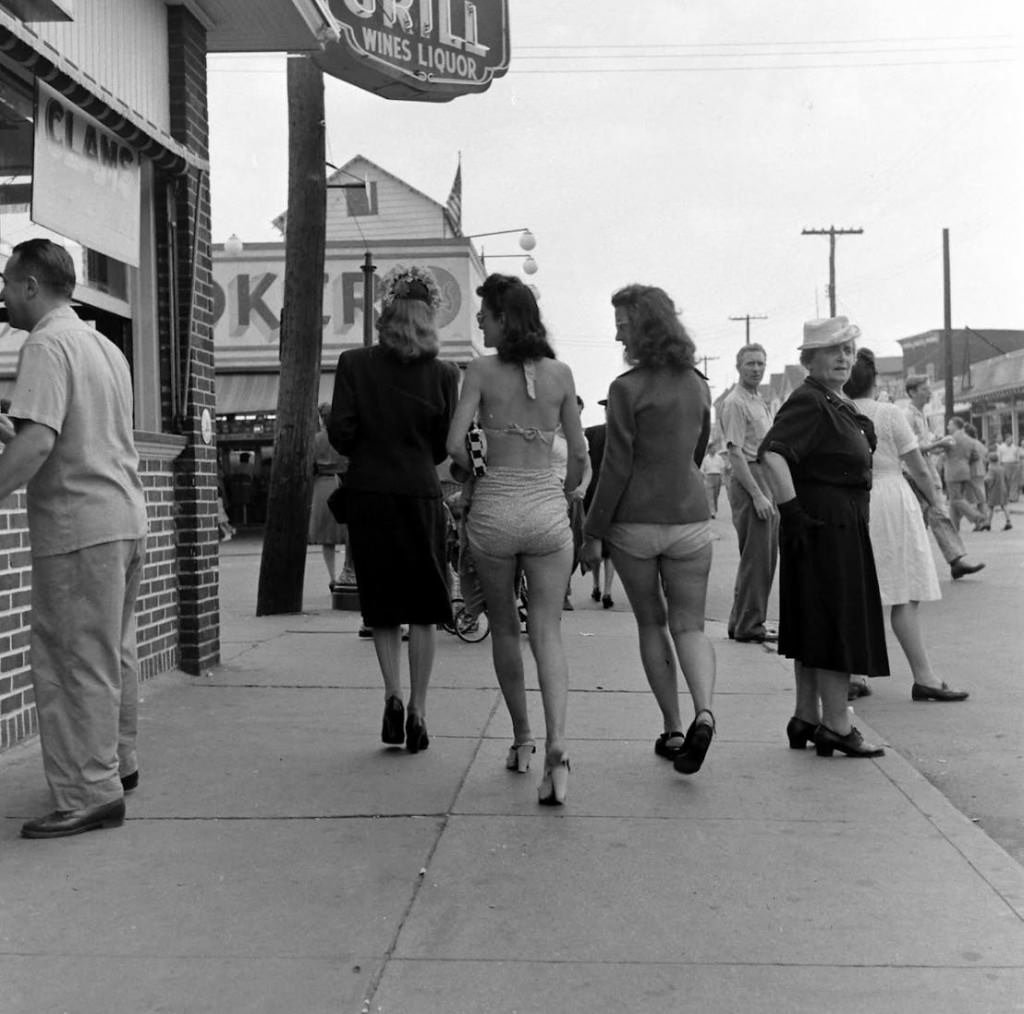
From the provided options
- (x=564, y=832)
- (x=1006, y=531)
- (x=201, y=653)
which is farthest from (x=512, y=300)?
(x=1006, y=531)

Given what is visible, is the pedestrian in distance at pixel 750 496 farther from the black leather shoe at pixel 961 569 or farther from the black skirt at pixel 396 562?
the black leather shoe at pixel 961 569

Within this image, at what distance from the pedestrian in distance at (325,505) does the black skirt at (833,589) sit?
620 centimetres

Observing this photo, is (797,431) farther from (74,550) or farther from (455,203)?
(455,203)

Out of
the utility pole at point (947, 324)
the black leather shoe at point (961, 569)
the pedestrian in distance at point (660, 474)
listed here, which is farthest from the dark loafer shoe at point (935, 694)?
the utility pole at point (947, 324)

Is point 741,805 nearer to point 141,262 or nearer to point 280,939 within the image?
point 280,939

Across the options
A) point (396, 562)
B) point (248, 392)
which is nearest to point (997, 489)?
point (248, 392)

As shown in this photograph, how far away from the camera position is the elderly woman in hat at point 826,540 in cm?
584

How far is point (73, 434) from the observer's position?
4.55m

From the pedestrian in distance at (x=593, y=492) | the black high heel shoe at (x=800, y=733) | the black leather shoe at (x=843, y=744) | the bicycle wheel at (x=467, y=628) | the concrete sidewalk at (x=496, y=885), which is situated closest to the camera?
the concrete sidewalk at (x=496, y=885)

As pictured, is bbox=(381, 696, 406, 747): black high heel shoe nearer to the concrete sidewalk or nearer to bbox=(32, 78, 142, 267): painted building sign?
the concrete sidewalk

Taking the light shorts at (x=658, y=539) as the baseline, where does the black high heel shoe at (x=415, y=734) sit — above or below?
below

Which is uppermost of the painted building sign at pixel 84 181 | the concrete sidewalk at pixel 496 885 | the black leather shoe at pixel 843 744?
the painted building sign at pixel 84 181

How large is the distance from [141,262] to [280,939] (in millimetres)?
4786

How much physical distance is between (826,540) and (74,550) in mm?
3002
